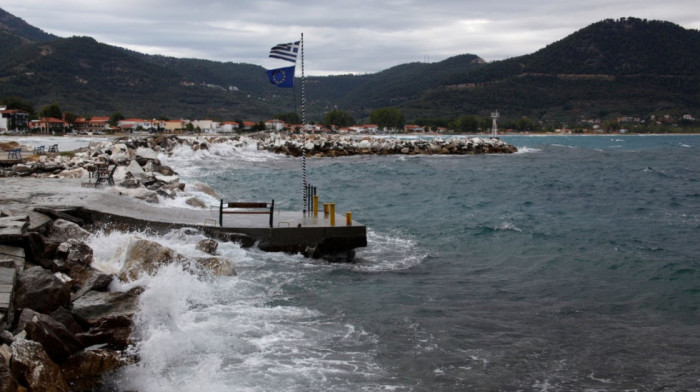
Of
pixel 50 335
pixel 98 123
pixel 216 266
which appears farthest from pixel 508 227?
pixel 98 123

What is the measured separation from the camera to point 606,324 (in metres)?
10.1

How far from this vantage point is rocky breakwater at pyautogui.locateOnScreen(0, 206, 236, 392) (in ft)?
21.0

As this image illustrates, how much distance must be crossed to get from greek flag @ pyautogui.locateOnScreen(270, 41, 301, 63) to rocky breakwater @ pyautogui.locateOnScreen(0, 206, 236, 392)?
276 inches

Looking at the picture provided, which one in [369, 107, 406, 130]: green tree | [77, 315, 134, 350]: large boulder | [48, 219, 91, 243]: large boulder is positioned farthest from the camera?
[369, 107, 406, 130]: green tree

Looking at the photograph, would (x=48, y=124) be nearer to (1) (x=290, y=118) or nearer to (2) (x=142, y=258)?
(1) (x=290, y=118)

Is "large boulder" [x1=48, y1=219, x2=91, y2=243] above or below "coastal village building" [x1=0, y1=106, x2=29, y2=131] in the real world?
below

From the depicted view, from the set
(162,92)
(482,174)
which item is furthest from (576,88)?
(482,174)

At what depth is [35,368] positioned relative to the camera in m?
6.29

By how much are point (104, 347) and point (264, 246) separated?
21.8 ft

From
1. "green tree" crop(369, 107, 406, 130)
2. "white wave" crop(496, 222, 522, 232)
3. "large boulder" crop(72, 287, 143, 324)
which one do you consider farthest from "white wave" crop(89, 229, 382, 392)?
"green tree" crop(369, 107, 406, 130)

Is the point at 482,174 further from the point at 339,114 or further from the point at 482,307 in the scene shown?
the point at 339,114

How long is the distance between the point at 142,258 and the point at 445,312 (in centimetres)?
506

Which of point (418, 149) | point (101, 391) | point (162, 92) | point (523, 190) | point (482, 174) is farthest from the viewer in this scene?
point (162, 92)

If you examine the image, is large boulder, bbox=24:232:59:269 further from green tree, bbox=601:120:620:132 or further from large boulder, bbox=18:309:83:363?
green tree, bbox=601:120:620:132
